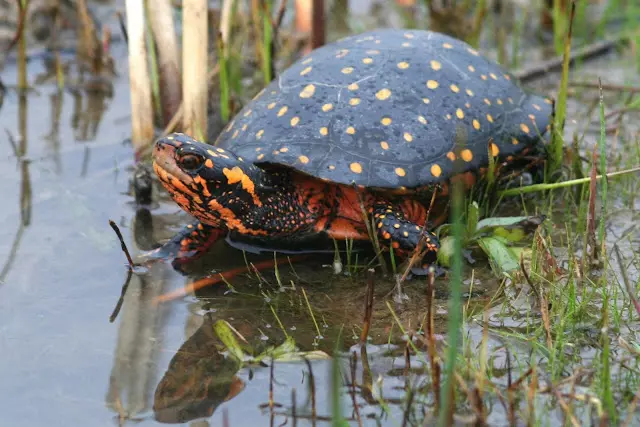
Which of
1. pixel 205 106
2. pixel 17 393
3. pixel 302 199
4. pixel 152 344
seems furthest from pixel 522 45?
pixel 17 393

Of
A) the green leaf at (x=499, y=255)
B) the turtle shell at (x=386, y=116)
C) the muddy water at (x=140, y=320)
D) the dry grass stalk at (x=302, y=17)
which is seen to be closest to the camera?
the muddy water at (x=140, y=320)

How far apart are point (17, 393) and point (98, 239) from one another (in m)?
1.45

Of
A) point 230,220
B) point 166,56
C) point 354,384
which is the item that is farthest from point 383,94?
point 166,56

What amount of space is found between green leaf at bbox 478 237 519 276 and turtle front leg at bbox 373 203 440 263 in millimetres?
235

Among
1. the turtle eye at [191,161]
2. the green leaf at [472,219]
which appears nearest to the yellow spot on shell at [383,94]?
the green leaf at [472,219]

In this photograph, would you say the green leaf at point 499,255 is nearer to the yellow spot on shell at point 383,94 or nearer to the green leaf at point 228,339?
the yellow spot on shell at point 383,94

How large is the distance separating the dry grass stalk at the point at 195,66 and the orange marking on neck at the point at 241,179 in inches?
48.7

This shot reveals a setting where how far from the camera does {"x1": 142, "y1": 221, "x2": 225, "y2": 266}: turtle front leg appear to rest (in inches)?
157

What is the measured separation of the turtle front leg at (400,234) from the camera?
3.73 metres

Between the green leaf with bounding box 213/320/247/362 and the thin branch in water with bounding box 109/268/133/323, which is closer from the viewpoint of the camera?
the green leaf with bounding box 213/320/247/362

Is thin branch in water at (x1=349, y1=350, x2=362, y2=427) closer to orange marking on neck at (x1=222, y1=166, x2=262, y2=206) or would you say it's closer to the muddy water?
the muddy water

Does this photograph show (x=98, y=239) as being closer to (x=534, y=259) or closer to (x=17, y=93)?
(x=534, y=259)

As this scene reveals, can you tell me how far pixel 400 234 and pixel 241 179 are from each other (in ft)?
2.62

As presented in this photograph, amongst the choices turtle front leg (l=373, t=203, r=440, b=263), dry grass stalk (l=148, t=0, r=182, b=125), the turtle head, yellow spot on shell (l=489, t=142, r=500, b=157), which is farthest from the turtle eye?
dry grass stalk (l=148, t=0, r=182, b=125)
